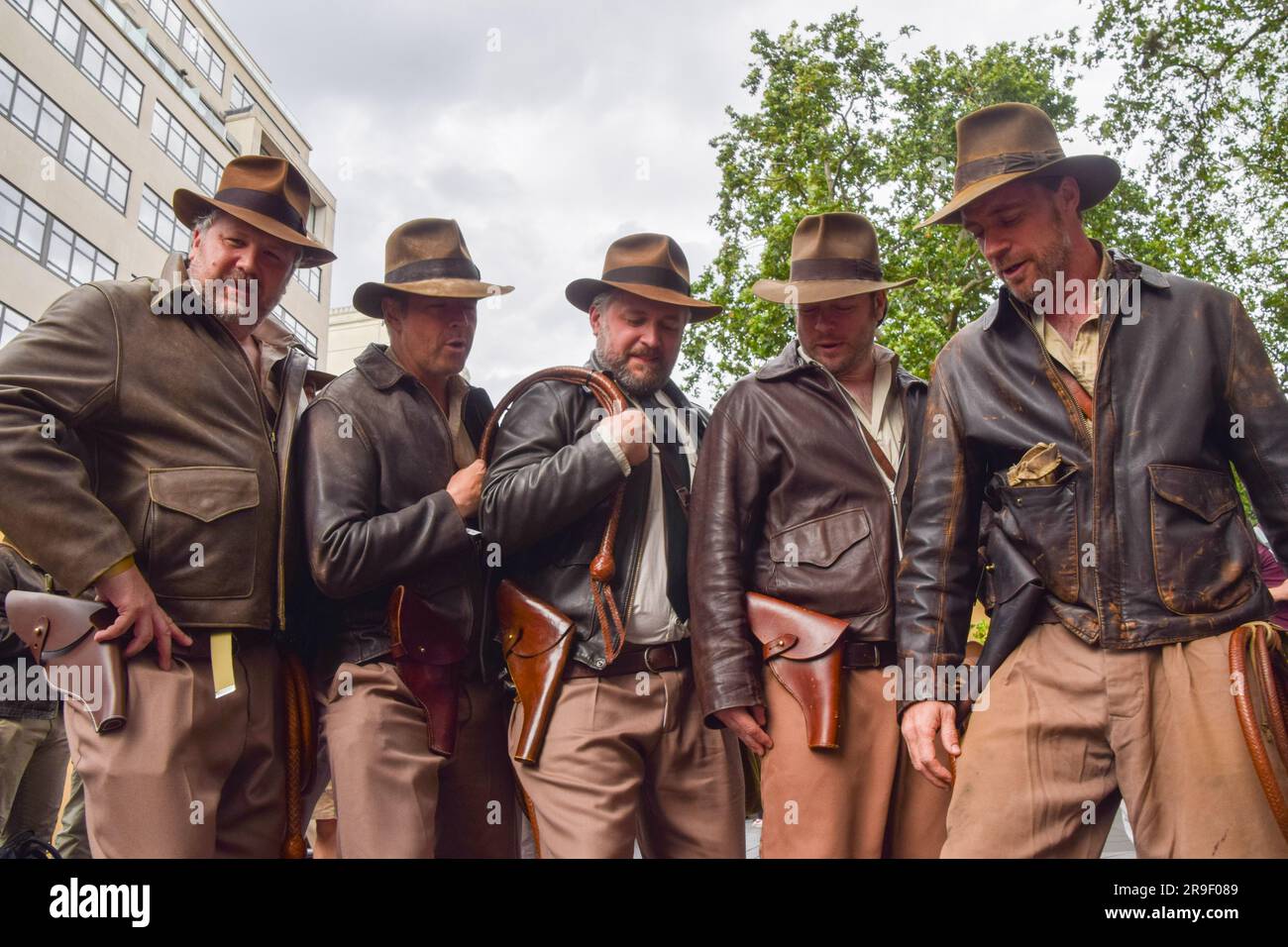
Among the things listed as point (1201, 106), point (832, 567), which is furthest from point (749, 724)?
point (1201, 106)

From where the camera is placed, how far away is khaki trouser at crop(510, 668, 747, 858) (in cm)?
297

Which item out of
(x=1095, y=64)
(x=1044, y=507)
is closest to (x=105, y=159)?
(x=1095, y=64)

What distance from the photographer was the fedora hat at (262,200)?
3275 millimetres

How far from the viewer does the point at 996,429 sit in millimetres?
Answer: 2654

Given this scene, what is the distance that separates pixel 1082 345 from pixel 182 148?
33.9 meters

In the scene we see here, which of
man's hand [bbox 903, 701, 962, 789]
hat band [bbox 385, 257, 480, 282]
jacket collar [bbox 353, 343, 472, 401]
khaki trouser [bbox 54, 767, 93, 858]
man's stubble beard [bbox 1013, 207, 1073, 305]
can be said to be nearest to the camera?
man's hand [bbox 903, 701, 962, 789]

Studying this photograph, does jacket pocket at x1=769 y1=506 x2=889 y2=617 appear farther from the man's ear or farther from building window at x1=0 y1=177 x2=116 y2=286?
building window at x1=0 y1=177 x2=116 y2=286

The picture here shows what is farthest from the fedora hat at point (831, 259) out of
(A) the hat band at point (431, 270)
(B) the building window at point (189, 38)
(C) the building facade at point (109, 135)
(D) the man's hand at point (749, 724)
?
(B) the building window at point (189, 38)

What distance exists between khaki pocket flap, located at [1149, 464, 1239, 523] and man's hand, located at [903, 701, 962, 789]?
2.40ft

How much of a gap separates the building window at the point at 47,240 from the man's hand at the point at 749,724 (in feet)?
70.6

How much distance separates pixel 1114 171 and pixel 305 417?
2483 millimetres

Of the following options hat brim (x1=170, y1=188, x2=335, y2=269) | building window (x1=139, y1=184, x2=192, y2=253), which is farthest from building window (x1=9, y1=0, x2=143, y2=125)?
hat brim (x1=170, y1=188, x2=335, y2=269)

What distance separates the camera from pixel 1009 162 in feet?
9.00
